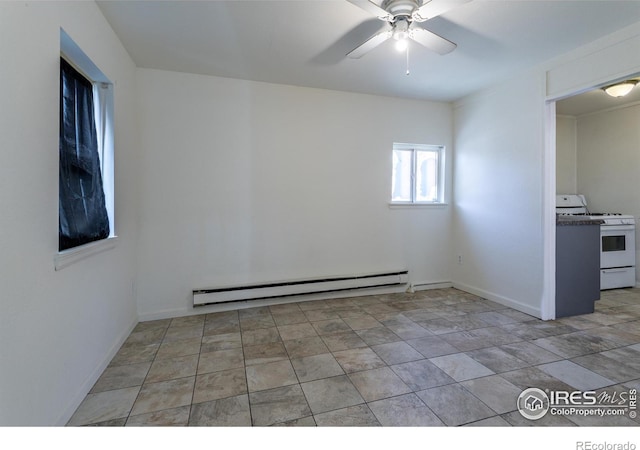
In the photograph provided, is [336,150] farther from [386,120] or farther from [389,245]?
[389,245]

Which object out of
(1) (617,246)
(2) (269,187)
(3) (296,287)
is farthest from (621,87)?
(3) (296,287)

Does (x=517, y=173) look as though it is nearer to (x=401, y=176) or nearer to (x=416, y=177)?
(x=416, y=177)

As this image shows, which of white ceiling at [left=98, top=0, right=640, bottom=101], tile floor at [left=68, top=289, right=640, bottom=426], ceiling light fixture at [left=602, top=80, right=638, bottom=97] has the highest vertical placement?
white ceiling at [left=98, top=0, right=640, bottom=101]

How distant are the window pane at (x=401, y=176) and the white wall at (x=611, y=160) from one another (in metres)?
3.09

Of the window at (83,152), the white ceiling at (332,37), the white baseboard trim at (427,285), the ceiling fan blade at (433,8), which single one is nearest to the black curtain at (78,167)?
the window at (83,152)

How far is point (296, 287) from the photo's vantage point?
11.3 ft

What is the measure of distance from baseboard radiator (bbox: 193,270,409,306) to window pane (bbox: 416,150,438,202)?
1.15m

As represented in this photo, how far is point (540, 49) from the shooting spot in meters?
2.65

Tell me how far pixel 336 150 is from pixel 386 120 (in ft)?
2.74

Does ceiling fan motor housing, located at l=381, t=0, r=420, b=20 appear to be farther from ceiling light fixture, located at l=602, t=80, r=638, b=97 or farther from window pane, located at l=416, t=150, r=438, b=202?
ceiling light fixture, located at l=602, t=80, r=638, b=97

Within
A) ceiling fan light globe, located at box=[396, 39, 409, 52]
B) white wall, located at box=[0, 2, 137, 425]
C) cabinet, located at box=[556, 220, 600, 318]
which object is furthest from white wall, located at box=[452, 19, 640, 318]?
white wall, located at box=[0, 2, 137, 425]

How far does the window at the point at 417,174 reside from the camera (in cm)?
405

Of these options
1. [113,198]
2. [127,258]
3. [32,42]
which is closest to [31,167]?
[32,42]

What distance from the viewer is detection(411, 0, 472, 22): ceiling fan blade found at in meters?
1.64
